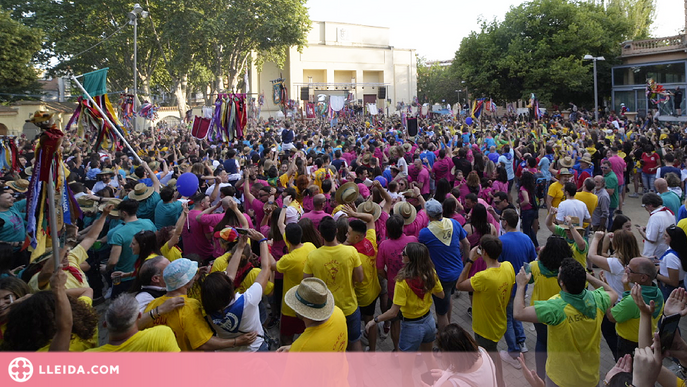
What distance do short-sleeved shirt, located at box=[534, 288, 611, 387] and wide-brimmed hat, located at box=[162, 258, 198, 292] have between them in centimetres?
246

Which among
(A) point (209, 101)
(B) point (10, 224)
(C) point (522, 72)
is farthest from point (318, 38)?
(B) point (10, 224)

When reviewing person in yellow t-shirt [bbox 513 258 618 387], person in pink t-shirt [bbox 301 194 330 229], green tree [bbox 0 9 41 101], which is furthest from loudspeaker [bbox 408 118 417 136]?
green tree [bbox 0 9 41 101]

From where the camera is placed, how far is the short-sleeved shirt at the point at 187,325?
3248 mm

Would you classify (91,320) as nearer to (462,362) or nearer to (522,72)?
(462,362)

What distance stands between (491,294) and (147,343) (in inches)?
109

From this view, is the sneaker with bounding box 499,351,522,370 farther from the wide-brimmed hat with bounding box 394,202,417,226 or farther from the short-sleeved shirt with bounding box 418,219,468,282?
the wide-brimmed hat with bounding box 394,202,417,226

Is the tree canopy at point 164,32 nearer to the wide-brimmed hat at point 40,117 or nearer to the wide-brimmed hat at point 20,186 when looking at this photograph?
the wide-brimmed hat at point 20,186

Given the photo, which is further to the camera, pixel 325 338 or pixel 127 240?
pixel 127 240

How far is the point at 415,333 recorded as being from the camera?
13.7 ft

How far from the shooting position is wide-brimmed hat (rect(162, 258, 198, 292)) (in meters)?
3.31

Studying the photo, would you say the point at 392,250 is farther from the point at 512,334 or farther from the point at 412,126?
the point at 412,126

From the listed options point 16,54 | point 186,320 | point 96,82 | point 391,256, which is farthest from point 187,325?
point 16,54

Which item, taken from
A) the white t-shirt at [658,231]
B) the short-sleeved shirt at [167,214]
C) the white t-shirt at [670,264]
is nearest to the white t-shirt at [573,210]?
the white t-shirt at [658,231]

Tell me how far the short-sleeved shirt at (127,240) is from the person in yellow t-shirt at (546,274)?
4.02 m
